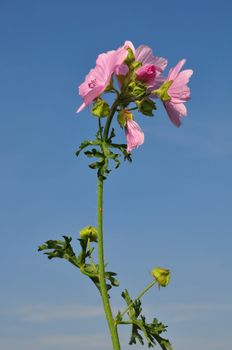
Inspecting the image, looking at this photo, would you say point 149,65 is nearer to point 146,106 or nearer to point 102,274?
point 146,106

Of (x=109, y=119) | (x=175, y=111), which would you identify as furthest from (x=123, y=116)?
(x=175, y=111)

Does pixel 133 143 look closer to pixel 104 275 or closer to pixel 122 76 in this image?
pixel 122 76

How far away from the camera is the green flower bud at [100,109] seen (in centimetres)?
367

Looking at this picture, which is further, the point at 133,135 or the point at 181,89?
the point at 181,89

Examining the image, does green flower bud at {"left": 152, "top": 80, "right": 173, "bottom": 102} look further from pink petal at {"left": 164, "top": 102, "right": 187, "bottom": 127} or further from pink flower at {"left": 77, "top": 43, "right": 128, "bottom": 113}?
pink flower at {"left": 77, "top": 43, "right": 128, "bottom": 113}

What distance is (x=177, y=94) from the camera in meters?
3.88

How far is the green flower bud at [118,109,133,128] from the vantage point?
373cm

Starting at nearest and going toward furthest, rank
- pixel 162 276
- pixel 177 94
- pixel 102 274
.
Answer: pixel 102 274 → pixel 177 94 → pixel 162 276

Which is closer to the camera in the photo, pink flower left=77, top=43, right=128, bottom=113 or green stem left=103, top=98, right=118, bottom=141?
pink flower left=77, top=43, right=128, bottom=113

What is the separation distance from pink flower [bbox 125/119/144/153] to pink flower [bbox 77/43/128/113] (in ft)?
0.87

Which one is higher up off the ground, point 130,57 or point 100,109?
point 130,57

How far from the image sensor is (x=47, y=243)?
4.20m

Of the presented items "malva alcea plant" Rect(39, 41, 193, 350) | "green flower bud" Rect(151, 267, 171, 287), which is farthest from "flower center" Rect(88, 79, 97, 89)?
"green flower bud" Rect(151, 267, 171, 287)

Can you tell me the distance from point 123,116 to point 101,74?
0.28 metres
